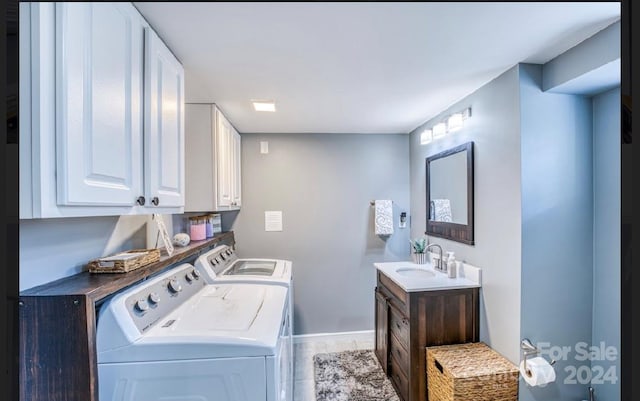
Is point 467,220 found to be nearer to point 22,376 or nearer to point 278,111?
point 278,111

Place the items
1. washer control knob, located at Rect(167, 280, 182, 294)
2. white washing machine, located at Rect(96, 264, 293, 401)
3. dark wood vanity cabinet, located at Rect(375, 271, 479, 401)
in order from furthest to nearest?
dark wood vanity cabinet, located at Rect(375, 271, 479, 401) → washer control knob, located at Rect(167, 280, 182, 294) → white washing machine, located at Rect(96, 264, 293, 401)

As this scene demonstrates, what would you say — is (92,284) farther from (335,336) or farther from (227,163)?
(335,336)

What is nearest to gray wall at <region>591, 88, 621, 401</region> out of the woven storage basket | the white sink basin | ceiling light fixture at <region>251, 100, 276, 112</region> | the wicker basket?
the woven storage basket

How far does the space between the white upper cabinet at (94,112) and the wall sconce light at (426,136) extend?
218 centimetres

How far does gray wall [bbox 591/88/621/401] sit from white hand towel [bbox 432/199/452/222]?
0.90m

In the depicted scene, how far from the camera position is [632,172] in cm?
83

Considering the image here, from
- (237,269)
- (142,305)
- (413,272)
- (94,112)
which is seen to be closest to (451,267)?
(413,272)

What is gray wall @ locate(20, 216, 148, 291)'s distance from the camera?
0.94m

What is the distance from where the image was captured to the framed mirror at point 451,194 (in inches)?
81.5

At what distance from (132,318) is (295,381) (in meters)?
1.72

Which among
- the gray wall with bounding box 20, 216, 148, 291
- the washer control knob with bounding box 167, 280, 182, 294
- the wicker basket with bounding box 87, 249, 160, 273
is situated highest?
the gray wall with bounding box 20, 216, 148, 291

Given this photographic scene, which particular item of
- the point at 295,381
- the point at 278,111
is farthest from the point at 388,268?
the point at 278,111

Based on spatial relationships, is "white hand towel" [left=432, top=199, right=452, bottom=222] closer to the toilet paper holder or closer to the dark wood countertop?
the toilet paper holder

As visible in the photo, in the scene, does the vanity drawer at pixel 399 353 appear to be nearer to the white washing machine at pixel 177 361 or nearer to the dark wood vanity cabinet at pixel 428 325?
the dark wood vanity cabinet at pixel 428 325
